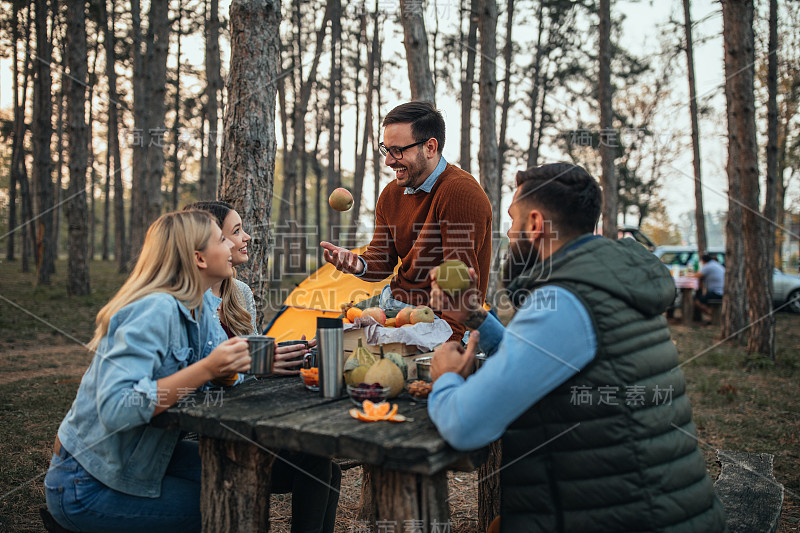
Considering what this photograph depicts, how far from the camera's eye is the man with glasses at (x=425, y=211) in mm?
3303

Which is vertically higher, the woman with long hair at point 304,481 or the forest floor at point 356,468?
the woman with long hair at point 304,481

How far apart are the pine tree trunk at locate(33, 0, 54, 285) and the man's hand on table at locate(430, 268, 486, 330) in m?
13.9

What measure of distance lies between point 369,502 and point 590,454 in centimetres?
207

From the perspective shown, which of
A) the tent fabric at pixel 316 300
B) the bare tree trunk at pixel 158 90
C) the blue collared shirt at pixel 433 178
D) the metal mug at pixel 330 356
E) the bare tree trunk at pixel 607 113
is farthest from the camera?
the bare tree trunk at pixel 158 90

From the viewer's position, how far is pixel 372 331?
2.77 meters

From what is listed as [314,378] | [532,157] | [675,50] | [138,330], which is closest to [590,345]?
[314,378]

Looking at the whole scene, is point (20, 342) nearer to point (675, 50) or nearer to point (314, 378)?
point (314, 378)

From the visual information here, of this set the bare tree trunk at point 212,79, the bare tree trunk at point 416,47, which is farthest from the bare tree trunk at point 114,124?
the bare tree trunk at point 416,47

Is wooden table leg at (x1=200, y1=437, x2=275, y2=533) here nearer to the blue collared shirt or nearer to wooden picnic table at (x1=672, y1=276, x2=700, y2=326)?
the blue collared shirt

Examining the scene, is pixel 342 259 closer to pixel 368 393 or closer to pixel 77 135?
pixel 368 393

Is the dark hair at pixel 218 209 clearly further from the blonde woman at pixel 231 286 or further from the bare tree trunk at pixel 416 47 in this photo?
the bare tree trunk at pixel 416 47

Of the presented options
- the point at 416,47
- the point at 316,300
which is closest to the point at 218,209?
the point at 316,300

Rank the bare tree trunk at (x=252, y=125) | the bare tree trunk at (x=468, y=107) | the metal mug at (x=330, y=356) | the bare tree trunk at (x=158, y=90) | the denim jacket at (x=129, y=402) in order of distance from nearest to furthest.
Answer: the denim jacket at (x=129, y=402) → the metal mug at (x=330, y=356) → the bare tree trunk at (x=252, y=125) → the bare tree trunk at (x=158, y=90) → the bare tree trunk at (x=468, y=107)

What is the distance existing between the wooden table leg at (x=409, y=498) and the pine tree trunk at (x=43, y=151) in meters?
14.2
